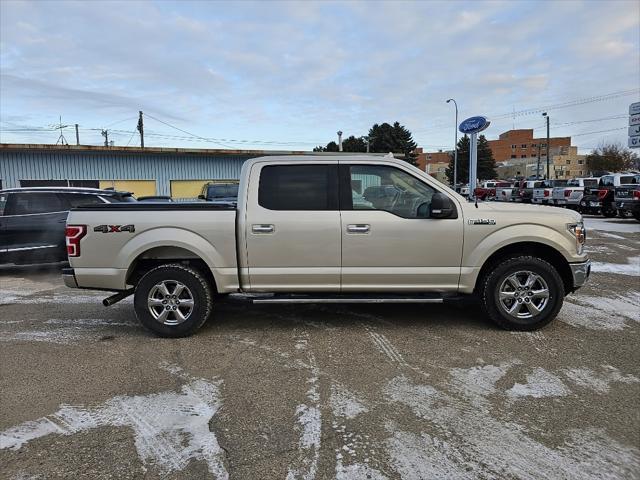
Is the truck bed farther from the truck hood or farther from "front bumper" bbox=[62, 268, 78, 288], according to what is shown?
the truck hood

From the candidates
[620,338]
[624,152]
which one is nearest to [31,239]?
[620,338]

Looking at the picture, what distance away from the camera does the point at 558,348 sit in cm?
479

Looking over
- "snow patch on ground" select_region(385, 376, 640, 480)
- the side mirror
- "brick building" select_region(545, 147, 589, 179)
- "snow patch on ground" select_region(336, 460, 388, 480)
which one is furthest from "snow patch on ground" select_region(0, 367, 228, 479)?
"brick building" select_region(545, 147, 589, 179)

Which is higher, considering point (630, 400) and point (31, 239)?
point (31, 239)

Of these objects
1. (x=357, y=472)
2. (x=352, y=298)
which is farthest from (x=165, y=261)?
(x=357, y=472)

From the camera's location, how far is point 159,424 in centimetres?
338

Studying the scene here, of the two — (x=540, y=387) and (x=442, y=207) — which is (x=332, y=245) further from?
(x=540, y=387)

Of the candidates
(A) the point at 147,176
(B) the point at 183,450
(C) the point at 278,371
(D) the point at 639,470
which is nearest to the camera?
(D) the point at 639,470

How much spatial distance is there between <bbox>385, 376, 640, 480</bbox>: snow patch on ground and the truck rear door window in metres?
2.56

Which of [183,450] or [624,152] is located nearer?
[183,450]

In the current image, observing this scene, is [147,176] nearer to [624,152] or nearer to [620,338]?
[620,338]

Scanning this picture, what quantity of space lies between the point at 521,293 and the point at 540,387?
1.53 m

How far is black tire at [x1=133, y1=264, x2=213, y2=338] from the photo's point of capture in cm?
515

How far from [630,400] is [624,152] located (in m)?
89.4
